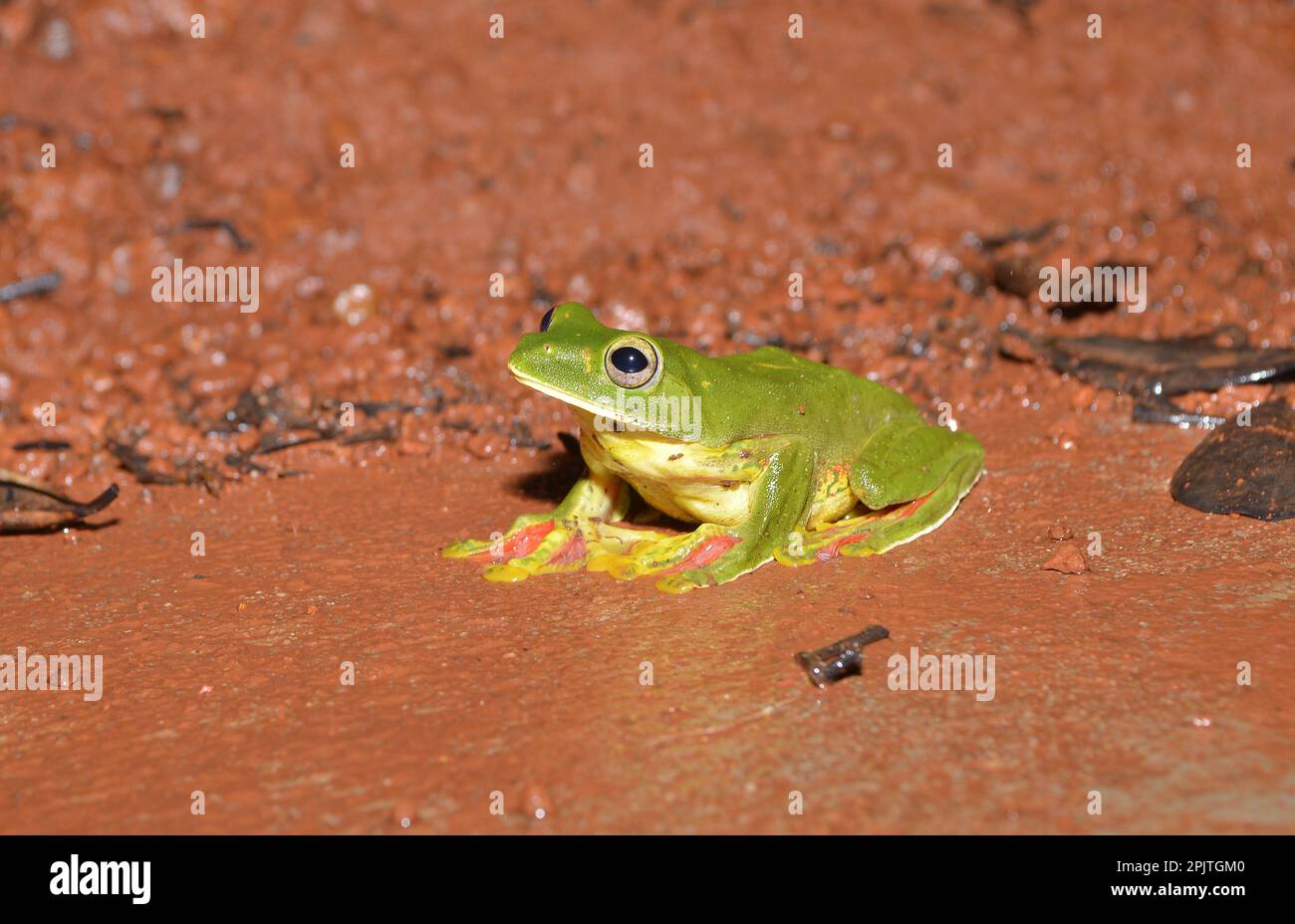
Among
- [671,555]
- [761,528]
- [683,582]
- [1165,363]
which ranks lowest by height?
[683,582]

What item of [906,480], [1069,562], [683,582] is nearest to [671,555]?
[683,582]

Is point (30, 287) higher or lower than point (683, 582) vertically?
higher

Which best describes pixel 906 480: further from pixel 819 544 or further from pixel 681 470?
pixel 681 470

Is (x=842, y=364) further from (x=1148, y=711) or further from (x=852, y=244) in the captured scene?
(x=1148, y=711)

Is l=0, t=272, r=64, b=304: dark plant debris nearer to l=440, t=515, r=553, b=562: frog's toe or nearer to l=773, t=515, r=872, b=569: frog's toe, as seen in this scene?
l=440, t=515, r=553, b=562: frog's toe

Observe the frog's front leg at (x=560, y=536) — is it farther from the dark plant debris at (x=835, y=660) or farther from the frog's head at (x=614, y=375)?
the dark plant debris at (x=835, y=660)

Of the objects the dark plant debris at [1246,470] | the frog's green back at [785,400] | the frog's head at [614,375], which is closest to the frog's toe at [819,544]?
the frog's green back at [785,400]

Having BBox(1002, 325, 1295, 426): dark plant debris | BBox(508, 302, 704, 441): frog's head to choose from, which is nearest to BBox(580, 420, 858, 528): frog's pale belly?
BBox(508, 302, 704, 441): frog's head
